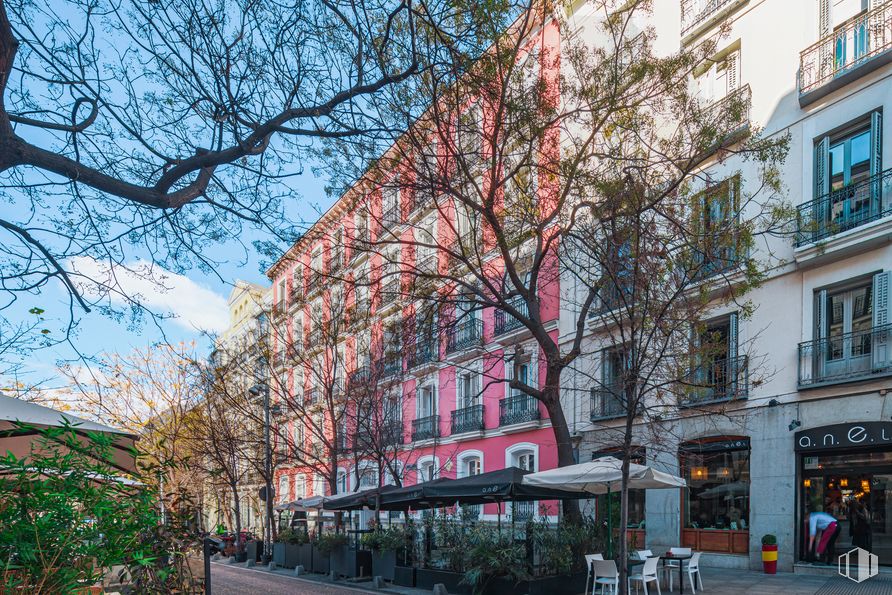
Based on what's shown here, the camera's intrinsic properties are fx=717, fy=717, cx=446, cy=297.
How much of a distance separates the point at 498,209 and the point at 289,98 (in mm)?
9208

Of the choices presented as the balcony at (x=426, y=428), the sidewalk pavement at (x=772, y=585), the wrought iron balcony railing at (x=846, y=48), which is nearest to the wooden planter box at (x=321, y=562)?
the sidewalk pavement at (x=772, y=585)

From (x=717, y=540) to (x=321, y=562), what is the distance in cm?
1103

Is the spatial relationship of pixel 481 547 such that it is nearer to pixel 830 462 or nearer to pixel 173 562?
pixel 830 462

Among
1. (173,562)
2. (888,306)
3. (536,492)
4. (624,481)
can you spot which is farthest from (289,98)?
(888,306)

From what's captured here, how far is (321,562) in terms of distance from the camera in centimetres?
2097

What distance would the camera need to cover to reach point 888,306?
15.3m

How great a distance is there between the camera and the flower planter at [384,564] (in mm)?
17203

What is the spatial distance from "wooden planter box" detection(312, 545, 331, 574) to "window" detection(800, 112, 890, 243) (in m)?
15.2

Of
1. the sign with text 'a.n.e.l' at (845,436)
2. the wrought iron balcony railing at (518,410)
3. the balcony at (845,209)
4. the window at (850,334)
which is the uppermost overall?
the balcony at (845,209)

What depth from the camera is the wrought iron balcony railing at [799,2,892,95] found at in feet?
52.2

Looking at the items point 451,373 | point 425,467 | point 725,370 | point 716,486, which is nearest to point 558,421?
point 725,370

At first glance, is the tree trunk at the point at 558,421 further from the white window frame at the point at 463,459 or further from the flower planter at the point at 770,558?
the white window frame at the point at 463,459

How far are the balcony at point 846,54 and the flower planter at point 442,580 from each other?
13.8 meters

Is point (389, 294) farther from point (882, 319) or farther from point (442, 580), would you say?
point (882, 319)
